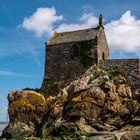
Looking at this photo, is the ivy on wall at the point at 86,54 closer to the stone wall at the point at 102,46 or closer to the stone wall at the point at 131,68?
the stone wall at the point at 102,46

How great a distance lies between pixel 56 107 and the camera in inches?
1784

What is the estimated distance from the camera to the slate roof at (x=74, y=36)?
5328 cm

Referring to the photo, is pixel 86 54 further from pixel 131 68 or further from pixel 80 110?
pixel 80 110

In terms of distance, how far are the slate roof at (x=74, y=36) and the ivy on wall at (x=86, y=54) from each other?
3.04ft

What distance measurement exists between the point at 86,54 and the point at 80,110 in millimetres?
10971

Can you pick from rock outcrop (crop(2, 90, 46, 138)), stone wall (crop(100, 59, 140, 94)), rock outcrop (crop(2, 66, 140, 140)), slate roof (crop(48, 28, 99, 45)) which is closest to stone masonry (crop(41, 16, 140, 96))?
slate roof (crop(48, 28, 99, 45))

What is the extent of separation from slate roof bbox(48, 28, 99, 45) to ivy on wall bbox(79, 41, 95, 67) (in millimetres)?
926

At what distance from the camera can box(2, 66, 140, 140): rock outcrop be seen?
1630 inches

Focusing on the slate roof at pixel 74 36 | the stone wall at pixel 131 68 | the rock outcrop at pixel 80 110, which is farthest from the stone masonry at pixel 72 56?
the rock outcrop at pixel 80 110

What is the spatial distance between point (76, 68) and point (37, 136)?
12548 mm

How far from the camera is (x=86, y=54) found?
170 feet

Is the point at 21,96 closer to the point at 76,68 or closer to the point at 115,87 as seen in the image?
the point at 76,68

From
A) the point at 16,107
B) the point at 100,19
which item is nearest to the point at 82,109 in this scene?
the point at 16,107

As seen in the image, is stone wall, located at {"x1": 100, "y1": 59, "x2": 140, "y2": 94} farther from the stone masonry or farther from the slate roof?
the slate roof
